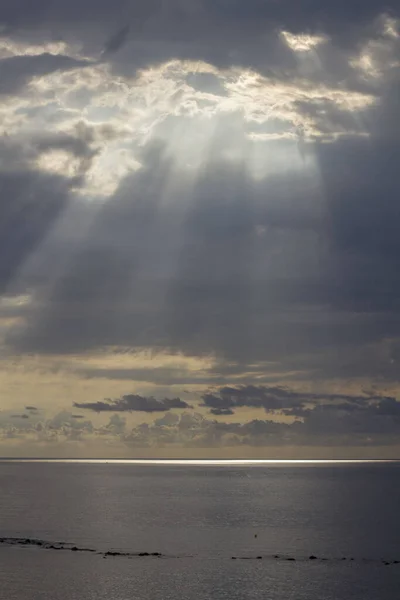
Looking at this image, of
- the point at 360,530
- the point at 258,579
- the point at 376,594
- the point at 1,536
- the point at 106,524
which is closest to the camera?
the point at 376,594

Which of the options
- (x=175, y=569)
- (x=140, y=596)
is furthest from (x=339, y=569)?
(x=140, y=596)

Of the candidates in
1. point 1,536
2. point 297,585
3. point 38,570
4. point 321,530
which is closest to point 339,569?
point 297,585

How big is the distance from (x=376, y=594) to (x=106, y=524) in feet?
333

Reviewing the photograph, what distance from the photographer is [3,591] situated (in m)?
111

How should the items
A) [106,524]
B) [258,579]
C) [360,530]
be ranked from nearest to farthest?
[258,579] < [360,530] < [106,524]

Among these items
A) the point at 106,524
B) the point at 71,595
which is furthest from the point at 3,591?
the point at 106,524

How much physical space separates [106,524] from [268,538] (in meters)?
46.9

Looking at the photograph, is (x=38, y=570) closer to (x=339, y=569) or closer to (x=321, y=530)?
(x=339, y=569)

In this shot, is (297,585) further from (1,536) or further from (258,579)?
(1,536)

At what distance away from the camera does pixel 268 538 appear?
555ft

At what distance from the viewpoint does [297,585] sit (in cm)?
11500

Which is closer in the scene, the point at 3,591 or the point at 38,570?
the point at 3,591

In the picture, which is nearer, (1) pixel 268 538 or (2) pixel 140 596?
(2) pixel 140 596

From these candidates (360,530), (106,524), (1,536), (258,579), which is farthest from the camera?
(106,524)
